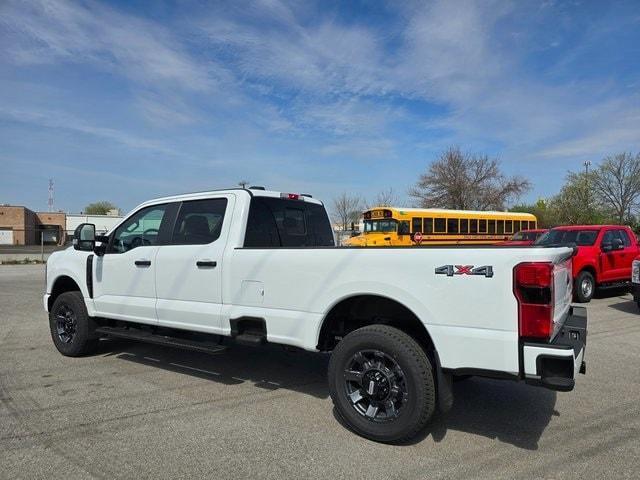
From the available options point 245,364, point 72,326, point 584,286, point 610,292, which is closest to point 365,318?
point 245,364

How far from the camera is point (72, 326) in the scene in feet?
21.7

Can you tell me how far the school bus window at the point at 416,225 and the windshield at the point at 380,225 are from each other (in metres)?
0.91

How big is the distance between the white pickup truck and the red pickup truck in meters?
7.47

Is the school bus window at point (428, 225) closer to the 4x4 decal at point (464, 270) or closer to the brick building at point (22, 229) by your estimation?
the 4x4 decal at point (464, 270)

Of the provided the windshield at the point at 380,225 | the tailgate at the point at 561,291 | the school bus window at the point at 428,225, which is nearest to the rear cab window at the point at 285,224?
the tailgate at the point at 561,291

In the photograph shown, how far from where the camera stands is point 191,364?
630cm

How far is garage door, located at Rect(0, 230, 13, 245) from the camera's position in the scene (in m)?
71.5

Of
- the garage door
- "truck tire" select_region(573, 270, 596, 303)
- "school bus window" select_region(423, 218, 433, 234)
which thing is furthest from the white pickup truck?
the garage door

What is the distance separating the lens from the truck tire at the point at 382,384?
12.5 ft

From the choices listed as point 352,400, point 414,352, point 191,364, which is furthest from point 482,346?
point 191,364

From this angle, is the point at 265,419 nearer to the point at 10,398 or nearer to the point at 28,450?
the point at 28,450

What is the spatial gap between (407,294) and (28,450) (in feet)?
9.93

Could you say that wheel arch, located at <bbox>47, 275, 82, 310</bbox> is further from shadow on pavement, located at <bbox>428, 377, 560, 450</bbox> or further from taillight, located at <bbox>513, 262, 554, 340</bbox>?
taillight, located at <bbox>513, 262, 554, 340</bbox>

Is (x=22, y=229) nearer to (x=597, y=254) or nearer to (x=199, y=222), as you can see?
(x=597, y=254)
